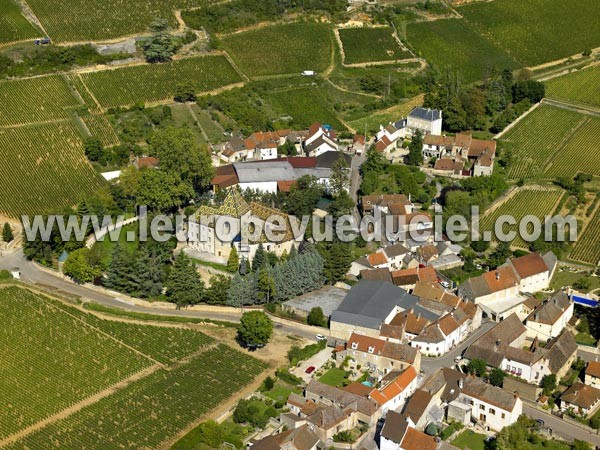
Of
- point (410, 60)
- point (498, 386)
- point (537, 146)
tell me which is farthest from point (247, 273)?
point (410, 60)

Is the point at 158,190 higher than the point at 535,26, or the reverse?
the point at 535,26

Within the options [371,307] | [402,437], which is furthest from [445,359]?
[402,437]

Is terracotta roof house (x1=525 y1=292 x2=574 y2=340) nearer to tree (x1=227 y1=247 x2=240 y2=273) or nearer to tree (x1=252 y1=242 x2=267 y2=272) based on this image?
tree (x1=252 y1=242 x2=267 y2=272)

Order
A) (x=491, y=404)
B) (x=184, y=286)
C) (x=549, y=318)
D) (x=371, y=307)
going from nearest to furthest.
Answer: (x=491, y=404), (x=549, y=318), (x=371, y=307), (x=184, y=286)

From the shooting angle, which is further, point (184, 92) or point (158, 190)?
point (184, 92)

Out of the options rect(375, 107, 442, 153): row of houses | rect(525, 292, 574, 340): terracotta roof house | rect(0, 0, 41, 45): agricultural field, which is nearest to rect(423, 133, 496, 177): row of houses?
rect(375, 107, 442, 153): row of houses

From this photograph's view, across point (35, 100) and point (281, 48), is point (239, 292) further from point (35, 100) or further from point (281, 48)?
point (281, 48)
